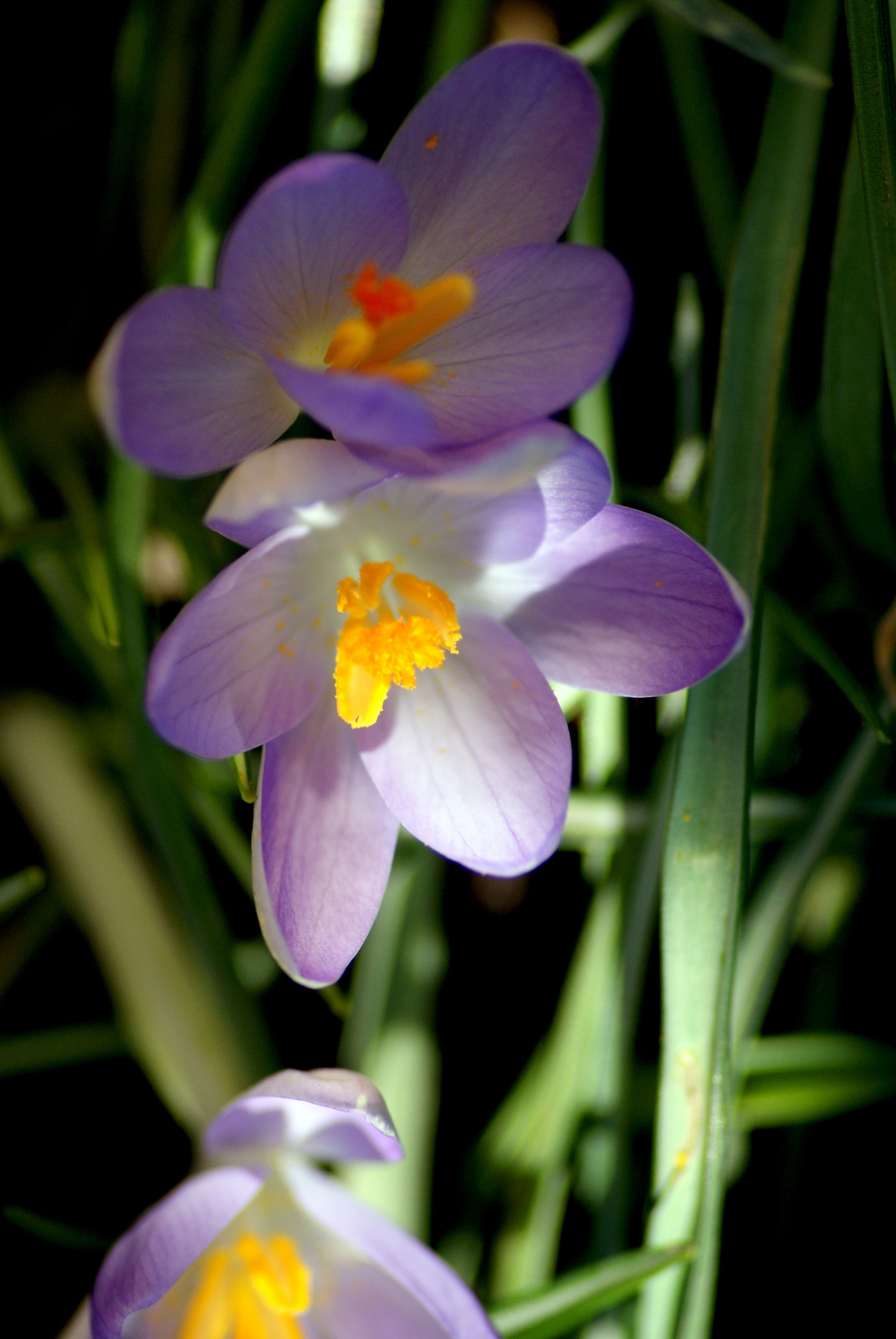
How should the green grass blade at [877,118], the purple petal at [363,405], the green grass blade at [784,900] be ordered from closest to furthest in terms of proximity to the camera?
the purple petal at [363,405] → the green grass blade at [877,118] → the green grass blade at [784,900]

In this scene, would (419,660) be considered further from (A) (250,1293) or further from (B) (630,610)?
(A) (250,1293)

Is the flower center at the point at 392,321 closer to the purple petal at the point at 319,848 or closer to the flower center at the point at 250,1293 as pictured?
the purple petal at the point at 319,848

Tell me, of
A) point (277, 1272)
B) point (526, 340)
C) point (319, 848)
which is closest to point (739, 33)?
point (526, 340)

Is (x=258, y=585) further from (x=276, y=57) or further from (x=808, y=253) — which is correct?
(x=808, y=253)

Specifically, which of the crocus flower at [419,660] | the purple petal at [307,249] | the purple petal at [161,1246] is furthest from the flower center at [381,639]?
the purple petal at [161,1246]

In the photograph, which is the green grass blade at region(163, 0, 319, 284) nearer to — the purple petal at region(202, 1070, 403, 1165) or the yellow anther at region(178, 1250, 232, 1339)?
the purple petal at region(202, 1070, 403, 1165)

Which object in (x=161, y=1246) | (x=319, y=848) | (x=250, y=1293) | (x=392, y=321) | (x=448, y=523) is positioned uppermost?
(x=392, y=321)

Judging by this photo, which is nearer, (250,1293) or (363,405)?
(363,405)

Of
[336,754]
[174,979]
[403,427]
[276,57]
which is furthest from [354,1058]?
[276,57]
